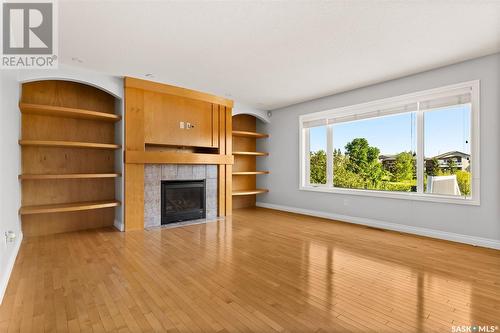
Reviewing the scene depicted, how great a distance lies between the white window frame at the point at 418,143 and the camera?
368cm

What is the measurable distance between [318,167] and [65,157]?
493cm

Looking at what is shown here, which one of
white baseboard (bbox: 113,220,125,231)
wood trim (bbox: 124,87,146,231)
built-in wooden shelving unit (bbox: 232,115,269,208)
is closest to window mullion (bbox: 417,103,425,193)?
built-in wooden shelving unit (bbox: 232,115,269,208)

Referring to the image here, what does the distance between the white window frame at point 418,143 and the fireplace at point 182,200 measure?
237cm

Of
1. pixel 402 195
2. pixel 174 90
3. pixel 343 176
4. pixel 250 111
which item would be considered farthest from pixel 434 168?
pixel 174 90

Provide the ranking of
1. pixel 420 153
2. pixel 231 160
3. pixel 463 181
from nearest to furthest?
pixel 463 181
pixel 420 153
pixel 231 160

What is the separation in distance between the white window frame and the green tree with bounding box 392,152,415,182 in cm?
15

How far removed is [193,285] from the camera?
243 centimetres

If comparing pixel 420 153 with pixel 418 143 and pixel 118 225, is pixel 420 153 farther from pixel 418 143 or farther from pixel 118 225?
pixel 118 225

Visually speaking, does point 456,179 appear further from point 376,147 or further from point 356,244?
point 356,244

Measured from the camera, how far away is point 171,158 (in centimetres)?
491

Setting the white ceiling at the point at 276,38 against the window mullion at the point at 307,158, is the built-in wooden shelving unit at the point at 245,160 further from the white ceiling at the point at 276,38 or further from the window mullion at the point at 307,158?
the white ceiling at the point at 276,38

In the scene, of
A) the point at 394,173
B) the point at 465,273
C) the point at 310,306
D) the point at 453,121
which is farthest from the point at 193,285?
the point at 453,121

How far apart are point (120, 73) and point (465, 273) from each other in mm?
5262

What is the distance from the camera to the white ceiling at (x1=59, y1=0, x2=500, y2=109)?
253 cm
